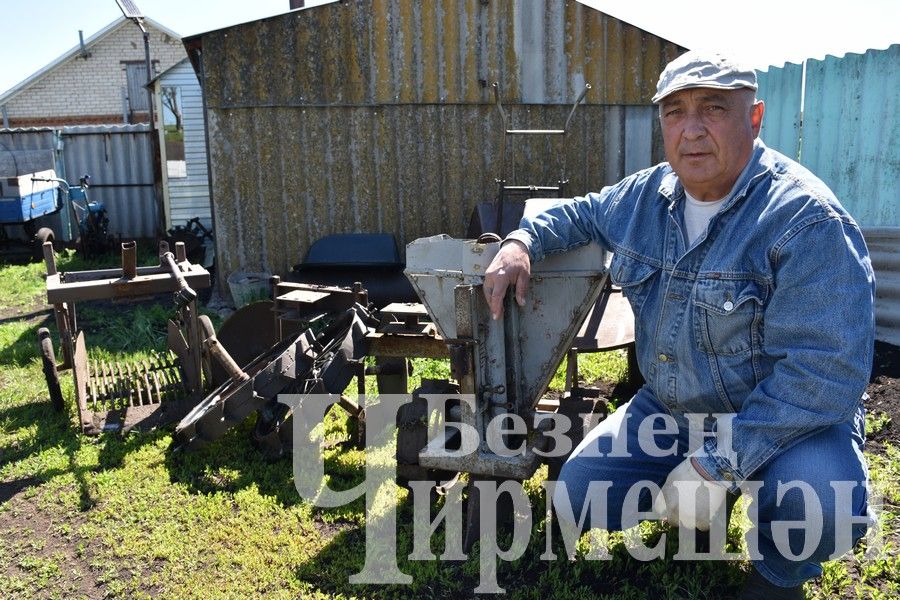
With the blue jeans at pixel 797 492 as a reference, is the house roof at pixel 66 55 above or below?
above

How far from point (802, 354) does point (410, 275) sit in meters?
1.82

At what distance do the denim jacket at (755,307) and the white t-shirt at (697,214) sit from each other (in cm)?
3

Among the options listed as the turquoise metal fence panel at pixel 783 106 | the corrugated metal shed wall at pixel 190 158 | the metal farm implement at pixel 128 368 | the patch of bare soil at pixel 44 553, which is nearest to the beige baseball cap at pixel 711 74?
the patch of bare soil at pixel 44 553

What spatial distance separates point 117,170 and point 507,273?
518 inches

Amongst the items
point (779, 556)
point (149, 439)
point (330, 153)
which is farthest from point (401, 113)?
point (779, 556)

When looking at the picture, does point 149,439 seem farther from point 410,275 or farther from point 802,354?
point 802,354

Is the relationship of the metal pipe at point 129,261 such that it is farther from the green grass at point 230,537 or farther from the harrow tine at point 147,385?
the green grass at point 230,537

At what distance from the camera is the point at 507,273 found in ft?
9.91

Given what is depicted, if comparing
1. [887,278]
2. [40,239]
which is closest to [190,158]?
[40,239]

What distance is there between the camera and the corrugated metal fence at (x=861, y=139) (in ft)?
20.1

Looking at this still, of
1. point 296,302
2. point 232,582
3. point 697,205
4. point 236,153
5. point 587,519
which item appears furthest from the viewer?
point 236,153

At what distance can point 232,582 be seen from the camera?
→ 3.27 metres

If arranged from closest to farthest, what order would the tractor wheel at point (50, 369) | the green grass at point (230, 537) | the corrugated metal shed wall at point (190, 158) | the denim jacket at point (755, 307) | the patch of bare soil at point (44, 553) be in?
the denim jacket at point (755, 307)
the green grass at point (230, 537)
the patch of bare soil at point (44, 553)
the tractor wheel at point (50, 369)
the corrugated metal shed wall at point (190, 158)

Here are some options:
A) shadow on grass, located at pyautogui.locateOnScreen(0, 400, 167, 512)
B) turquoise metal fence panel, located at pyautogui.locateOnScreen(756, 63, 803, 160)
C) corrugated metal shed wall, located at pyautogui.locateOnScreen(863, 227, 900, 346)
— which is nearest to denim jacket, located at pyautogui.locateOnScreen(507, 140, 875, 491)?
shadow on grass, located at pyautogui.locateOnScreen(0, 400, 167, 512)
